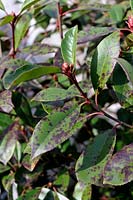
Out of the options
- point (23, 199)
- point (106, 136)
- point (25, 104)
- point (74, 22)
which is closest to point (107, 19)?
point (74, 22)

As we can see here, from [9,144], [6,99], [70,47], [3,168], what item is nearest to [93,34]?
[70,47]

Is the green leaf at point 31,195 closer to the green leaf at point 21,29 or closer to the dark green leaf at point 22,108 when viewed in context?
the dark green leaf at point 22,108

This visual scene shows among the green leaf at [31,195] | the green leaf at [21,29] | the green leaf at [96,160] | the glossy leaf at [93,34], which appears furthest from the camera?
the green leaf at [21,29]

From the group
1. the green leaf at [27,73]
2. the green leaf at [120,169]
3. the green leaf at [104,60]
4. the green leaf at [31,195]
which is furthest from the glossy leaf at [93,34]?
the green leaf at [31,195]

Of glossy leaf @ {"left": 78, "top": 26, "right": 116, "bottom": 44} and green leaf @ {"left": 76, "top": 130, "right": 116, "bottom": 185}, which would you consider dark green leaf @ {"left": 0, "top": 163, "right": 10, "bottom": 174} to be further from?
glossy leaf @ {"left": 78, "top": 26, "right": 116, "bottom": 44}

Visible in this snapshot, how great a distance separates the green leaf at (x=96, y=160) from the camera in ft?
3.24

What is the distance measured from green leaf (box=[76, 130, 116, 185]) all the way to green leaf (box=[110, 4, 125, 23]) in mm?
476

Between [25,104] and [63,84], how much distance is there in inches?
6.8

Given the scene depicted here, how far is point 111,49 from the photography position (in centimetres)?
101

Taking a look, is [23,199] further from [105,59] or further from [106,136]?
[105,59]

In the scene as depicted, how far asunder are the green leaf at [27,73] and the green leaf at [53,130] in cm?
10

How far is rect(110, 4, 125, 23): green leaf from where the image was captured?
1.45m

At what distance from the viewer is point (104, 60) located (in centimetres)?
102

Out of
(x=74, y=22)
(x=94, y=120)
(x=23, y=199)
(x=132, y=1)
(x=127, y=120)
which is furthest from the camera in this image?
(x=74, y=22)
